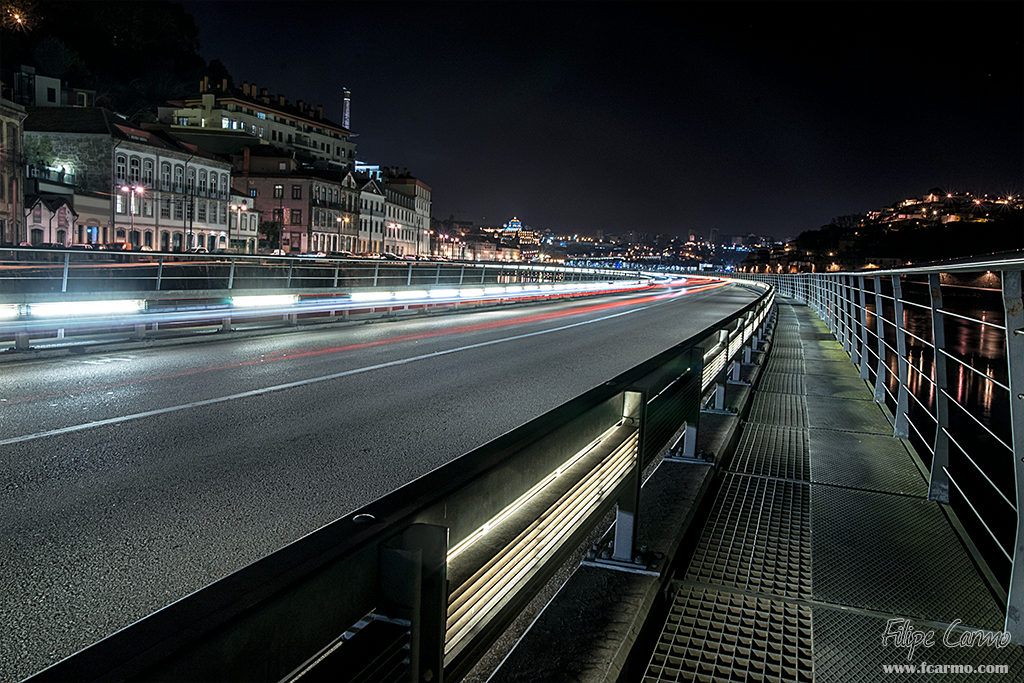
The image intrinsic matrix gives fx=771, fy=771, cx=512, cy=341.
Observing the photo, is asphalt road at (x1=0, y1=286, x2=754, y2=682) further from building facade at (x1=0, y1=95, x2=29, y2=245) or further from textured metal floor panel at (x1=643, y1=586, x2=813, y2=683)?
building facade at (x1=0, y1=95, x2=29, y2=245)

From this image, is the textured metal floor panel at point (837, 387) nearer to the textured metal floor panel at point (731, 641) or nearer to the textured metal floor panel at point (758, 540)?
the textured metal floor panel at point (758, 540)

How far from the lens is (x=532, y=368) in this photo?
40.9 ft

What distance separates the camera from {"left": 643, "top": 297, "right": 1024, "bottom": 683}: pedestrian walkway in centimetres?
328

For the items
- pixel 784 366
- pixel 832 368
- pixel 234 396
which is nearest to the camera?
pixel 234 396

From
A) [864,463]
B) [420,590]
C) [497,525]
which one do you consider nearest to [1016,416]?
[497,525]

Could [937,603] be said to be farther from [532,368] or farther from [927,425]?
[927,425]

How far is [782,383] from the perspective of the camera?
11.0m

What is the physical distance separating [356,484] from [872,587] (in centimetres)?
356

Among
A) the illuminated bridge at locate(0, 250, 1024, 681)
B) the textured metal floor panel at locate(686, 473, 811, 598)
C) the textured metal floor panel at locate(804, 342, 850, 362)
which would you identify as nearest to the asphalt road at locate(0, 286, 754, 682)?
the illuminated bridge at locate(0, 250, 1024, 681)

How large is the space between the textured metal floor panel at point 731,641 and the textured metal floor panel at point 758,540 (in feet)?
0.59

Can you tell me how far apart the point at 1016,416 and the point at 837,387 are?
7.13m

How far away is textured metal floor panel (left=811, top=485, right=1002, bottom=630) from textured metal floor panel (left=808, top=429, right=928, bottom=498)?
0.32m

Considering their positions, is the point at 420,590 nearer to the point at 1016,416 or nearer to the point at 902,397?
the point at 1016,416

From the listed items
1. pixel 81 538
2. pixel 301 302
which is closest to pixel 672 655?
pixel 81 538
